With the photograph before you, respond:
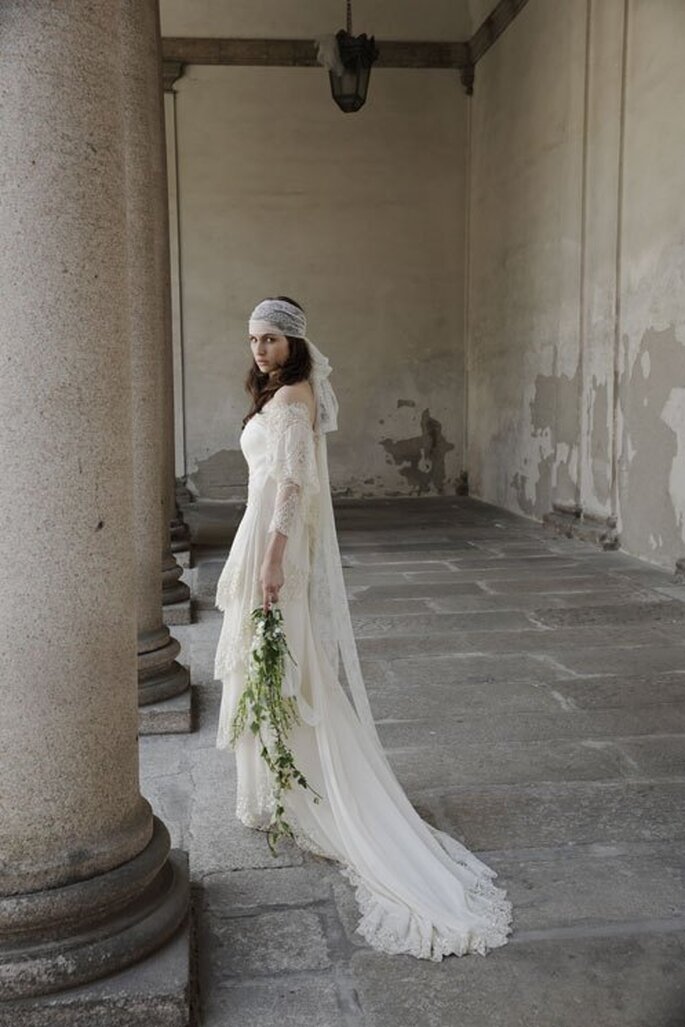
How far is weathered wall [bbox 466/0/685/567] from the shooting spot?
848cm

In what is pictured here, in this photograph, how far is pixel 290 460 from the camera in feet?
10.8

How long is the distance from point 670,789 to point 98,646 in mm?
2433

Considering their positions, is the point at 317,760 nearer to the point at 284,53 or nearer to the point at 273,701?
the point at 273,701

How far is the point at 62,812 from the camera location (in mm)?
2354

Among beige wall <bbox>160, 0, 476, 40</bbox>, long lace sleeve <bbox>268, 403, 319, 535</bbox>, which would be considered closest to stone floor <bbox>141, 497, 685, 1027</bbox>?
long lace sleeve <bbox>268, 403, 319, 535</bbox>

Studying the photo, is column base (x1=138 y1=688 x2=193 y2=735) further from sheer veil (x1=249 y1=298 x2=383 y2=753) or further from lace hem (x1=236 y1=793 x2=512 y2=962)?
lace hem (x1=236 y1=793 x2=512 y2=962)

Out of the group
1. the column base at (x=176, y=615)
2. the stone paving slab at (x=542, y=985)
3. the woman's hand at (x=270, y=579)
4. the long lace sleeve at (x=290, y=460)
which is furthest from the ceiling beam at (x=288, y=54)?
the stone paving slab at (x=542, y=985)

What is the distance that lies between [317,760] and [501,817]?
71 cm

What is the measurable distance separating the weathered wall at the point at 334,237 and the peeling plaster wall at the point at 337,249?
0.02m

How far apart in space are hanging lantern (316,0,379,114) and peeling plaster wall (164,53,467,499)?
139 inches

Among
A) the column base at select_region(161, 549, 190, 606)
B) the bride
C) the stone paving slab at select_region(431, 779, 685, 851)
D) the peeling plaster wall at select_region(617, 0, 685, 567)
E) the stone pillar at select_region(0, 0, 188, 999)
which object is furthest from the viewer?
the peeling plaster wall at select_region(617, 0, 685, 567)

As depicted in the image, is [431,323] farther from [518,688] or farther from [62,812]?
[62,812]

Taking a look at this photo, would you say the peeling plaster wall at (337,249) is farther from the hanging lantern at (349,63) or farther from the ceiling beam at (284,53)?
the hanging lantern at (349,63)

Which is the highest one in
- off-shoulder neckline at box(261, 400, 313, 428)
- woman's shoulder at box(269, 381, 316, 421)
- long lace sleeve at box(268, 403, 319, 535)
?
woman's shoulder at box(269, 381, 316, 421)
